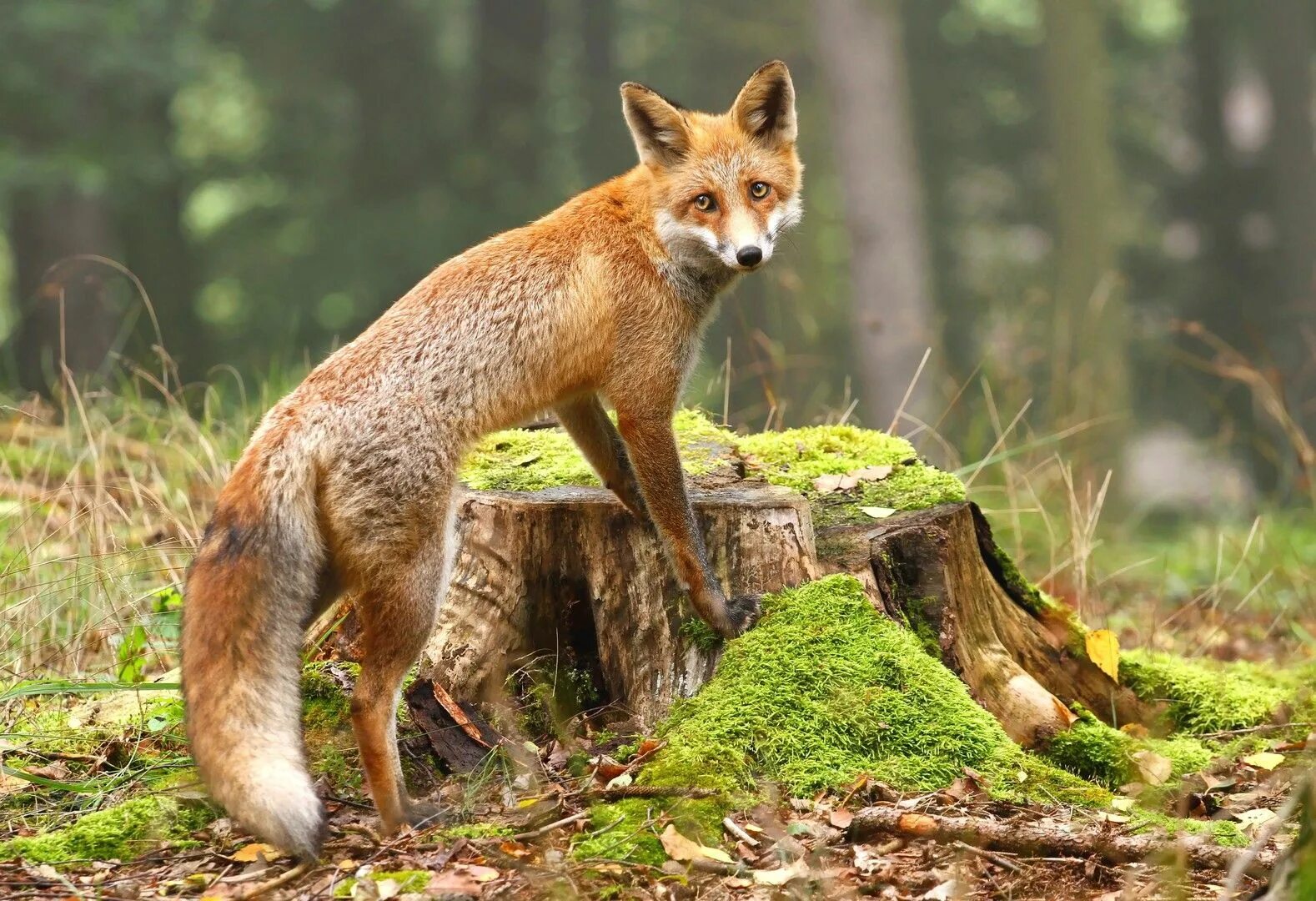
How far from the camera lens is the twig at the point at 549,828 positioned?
391 centimetres

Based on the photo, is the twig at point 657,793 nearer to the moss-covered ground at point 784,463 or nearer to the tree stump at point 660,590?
the tree stump at point 660,590

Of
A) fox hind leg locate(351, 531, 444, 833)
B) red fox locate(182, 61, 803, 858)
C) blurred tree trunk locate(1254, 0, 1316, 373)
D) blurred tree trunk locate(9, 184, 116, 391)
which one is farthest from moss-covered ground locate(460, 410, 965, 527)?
blurred tree trunk locate(1254, 0, 1316, 373)

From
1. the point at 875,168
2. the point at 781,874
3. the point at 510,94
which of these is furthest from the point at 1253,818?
the point at 510,94

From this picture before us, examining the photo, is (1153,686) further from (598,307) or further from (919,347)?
(919,347)

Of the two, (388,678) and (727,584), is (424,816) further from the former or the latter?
(727,584)

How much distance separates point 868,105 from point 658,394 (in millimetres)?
13505

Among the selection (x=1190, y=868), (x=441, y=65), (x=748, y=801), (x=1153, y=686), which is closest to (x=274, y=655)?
(x=748, y=801)

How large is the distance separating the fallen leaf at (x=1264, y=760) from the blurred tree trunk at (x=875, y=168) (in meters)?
11.5

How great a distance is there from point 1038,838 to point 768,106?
340 centimetres

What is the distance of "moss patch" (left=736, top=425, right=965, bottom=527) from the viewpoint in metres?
5.54

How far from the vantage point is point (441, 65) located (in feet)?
76.0

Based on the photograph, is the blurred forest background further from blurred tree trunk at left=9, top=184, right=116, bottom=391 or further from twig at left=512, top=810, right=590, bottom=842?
twig at left=512, top=810, right=590, bottom=842

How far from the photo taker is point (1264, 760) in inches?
197

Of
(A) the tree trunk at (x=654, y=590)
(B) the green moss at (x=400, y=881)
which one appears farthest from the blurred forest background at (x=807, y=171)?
(B) the green moss at (x=400, y=881)
